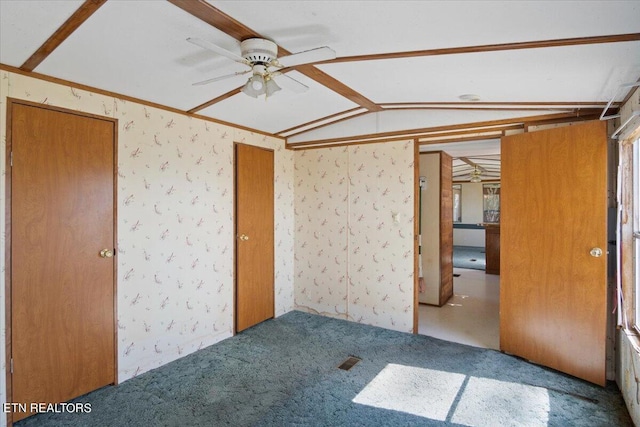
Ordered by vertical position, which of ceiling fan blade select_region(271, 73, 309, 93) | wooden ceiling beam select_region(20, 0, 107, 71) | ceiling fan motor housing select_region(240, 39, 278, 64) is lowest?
ceiling fan blade select_region(271, 73, 309, 93)

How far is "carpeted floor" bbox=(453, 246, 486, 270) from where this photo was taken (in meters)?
7.91

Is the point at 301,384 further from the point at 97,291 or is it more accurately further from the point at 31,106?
the point at 31,106

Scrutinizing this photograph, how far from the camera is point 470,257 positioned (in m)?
9.09

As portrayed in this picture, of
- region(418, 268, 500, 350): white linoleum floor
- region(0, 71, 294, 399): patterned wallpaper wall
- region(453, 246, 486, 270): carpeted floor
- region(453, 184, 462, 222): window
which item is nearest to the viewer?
region(0, 71, 294, 399): patterned wallpaper wall

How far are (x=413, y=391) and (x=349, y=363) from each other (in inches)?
24.9

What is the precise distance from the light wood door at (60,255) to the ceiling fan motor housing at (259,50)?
4.70ft

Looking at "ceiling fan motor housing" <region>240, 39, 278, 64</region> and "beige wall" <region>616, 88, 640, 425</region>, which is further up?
"ceiling fan motor housing" <region>240, 39, 278, 64</region>

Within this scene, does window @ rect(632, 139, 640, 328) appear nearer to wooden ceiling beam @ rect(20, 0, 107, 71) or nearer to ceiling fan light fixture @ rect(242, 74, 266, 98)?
ceiling fan light fixture @ rect(242, 74, 266, 98)

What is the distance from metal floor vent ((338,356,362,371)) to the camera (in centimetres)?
303

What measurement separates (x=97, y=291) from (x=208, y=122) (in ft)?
5.82

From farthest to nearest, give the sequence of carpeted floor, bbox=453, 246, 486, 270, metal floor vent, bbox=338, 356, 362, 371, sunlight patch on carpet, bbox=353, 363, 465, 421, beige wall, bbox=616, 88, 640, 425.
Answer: carpeted floor, bbox=453, 246, 486, 270 → metal floor vent, bbox=338, 356, 362, 371 → sunlight patch on carpet, bbox=353, 363, 465, 421 → beige wall, bbox=616, 88, 640, 425

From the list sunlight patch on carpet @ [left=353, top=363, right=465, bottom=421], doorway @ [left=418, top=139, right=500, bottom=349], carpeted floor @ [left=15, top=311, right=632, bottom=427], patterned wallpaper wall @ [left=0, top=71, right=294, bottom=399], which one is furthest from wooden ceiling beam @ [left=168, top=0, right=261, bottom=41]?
doorway @ [left=418, top=139, right=500, bottom=349]

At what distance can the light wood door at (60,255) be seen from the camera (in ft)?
7.50

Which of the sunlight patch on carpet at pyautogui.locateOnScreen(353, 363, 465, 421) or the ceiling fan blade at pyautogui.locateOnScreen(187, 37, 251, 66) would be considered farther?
the sunlight patch on carpet at pyautogui.locateOnScreen(353, 363, 465, 421)
